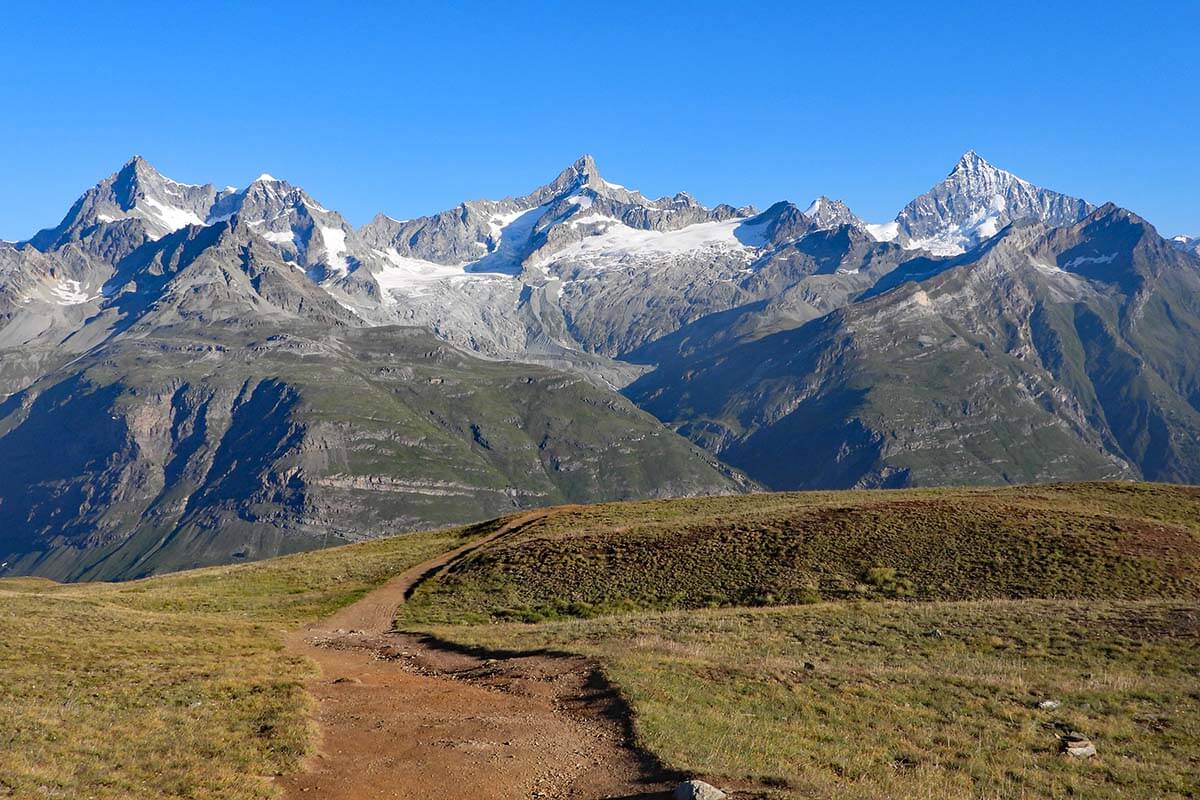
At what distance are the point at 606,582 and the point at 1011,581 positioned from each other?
3016 cm

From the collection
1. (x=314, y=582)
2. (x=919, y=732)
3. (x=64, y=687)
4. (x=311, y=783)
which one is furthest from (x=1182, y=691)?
(x=314, y=582)

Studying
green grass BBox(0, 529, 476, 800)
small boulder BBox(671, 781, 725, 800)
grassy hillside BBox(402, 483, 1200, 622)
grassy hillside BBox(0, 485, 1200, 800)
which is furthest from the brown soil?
grassy hillside BBox(402, 483, 1200, 622)

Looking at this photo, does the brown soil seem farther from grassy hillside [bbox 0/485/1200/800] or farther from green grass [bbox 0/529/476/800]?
green grass [bbox 0/529/476/800]

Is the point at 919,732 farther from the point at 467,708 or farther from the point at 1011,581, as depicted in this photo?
the point at 1011,581

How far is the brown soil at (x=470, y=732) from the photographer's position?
25469 mm

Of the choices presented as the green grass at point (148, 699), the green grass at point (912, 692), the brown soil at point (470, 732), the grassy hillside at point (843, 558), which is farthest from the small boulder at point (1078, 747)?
the grassy hillside at point (843, 558)

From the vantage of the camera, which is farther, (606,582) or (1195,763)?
(606,582)

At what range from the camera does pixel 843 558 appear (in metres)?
67.1

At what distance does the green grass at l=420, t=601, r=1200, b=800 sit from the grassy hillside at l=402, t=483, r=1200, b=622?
7246 mm

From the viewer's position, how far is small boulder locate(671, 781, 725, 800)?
859 inches

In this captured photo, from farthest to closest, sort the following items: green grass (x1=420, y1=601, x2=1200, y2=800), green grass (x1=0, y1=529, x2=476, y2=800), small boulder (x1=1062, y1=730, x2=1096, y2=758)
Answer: small boulder (x1=1062, y1=730, x2=1096, y2=758) → green grass (x1=420, y1=601, x2=1200, y2=800) → green grass (x1=0, y1=529, x2=476, y2=800)

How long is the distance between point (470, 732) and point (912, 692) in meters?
18.3

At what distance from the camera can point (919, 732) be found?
29.8 m

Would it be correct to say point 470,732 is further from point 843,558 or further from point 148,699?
point 843,558
